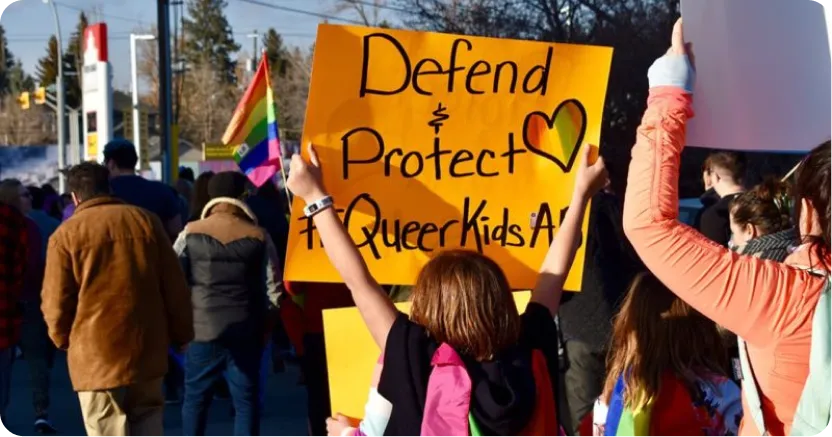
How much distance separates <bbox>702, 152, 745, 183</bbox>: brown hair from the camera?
6.44m

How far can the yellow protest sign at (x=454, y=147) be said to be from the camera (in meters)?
3.73

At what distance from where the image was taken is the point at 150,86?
3861 inches

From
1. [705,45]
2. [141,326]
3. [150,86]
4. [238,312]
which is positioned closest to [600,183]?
[705,45]

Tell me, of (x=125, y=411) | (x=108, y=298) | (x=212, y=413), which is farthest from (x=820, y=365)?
(x=212, y=413)

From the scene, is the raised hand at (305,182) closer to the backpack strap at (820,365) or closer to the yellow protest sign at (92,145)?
the backpack strap at (820,365)

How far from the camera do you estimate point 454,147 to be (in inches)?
149

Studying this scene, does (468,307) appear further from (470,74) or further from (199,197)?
(199,197)

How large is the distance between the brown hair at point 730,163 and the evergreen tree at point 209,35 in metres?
103

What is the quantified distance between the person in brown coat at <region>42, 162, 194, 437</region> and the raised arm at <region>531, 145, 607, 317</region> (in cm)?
297

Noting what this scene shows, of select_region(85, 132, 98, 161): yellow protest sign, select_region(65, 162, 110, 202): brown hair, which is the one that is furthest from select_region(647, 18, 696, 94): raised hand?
select_region(85, 132, 98, 161): yellow protest sign

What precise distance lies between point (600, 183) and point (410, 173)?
57cm

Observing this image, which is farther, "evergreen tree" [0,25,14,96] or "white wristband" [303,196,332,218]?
"evergreen tree" [0,25,14,96]

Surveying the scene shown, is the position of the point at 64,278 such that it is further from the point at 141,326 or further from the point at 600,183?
the point at 600,183

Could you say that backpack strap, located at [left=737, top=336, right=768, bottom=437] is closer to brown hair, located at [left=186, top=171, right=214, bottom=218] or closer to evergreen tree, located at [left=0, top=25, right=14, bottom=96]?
brown hair, located at [left=186, top=171, right=214, bottom=218]
